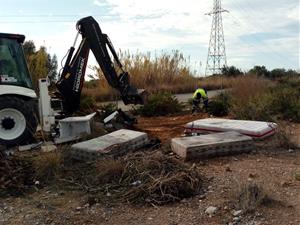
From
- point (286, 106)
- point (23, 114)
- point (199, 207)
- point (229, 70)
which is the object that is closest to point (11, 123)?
point (23, 114)

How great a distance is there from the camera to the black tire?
32.3 feet

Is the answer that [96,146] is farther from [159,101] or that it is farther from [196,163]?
[159,101]

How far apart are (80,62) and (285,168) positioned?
20.1ft

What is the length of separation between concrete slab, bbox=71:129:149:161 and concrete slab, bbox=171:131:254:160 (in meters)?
0.67

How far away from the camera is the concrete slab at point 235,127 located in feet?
31.4

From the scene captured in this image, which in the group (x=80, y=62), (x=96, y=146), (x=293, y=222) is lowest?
(x=293, y=222)

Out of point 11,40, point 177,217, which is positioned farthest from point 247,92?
point 177,217

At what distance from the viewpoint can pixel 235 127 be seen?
9789 mm

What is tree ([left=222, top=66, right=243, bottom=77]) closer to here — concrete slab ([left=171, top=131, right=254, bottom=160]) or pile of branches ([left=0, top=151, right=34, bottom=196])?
concrete slab ([left=171, top=131, right=254, bottom=160])

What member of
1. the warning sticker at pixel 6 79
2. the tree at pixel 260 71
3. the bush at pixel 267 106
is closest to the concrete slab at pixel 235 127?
the bush at pixel 267 106

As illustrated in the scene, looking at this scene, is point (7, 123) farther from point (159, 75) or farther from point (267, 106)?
point (159, 75)

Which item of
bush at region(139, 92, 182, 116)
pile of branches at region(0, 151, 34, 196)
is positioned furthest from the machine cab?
bush at region(139, 92, 182, 116)

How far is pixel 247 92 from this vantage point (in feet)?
51.4

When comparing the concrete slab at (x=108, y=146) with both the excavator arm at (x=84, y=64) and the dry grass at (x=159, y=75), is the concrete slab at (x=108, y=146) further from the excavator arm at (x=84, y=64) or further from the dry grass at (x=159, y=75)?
the dry grass at (x=159, y=75)
